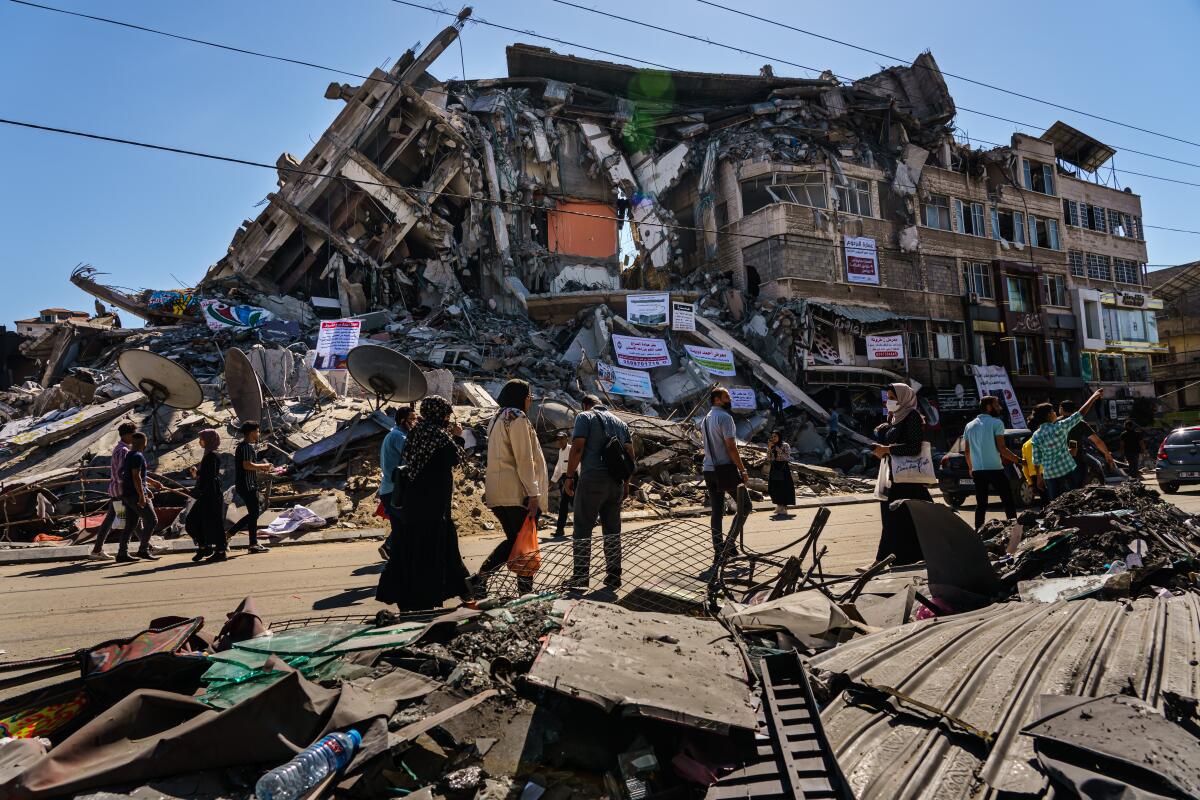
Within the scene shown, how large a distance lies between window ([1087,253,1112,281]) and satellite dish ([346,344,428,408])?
39862 millimetres

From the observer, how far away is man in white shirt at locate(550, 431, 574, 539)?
28.5 ft

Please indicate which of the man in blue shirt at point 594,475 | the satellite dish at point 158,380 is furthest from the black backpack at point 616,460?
the satellite dish at point 158,380

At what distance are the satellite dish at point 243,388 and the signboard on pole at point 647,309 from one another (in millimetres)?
13215

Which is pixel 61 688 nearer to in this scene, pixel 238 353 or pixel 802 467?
pixel 238 353

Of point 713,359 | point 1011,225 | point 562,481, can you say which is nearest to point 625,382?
point 713,359

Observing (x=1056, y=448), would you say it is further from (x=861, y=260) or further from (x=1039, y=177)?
(x=1039, y=177)

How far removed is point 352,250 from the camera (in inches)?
955

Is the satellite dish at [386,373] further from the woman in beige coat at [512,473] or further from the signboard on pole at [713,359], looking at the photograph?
the signboard on pole at [713,359]

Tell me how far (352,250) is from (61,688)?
23566mm

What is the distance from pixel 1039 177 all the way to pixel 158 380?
41342mm

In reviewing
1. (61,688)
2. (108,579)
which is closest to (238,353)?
(108,579)

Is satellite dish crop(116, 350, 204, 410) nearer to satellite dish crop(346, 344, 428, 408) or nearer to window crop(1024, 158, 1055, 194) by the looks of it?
satellite dish crop(346, 344, 428, 408)

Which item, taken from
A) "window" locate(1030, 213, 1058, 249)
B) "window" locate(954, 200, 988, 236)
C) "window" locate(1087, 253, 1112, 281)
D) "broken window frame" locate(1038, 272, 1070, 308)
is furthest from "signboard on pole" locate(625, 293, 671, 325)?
"window" locate(1087, 253, 1112, 281)

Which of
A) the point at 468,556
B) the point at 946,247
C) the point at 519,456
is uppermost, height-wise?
the point at 946,247
